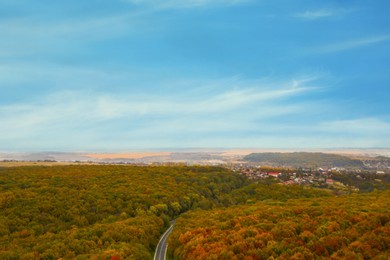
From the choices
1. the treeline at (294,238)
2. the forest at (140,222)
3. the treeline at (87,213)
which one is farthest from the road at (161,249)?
the treeline at (294,238)

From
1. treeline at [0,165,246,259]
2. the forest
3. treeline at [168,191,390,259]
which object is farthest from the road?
treeline at [168,191,390,259]

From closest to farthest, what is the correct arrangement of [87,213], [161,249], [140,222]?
[161,249] → [140,222] → [87,213]

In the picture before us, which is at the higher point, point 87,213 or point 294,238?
point 294,238

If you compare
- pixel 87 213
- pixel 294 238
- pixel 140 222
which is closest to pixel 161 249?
pixel 140 222

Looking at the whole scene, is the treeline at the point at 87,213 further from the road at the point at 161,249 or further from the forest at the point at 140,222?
the road at the point at 161,249

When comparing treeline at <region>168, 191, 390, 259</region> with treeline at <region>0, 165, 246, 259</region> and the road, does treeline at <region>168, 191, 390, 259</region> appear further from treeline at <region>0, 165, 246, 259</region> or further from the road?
treeline at <region>0, 165, 246, 259</region>

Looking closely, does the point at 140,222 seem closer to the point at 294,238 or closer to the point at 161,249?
the point at 161,249
